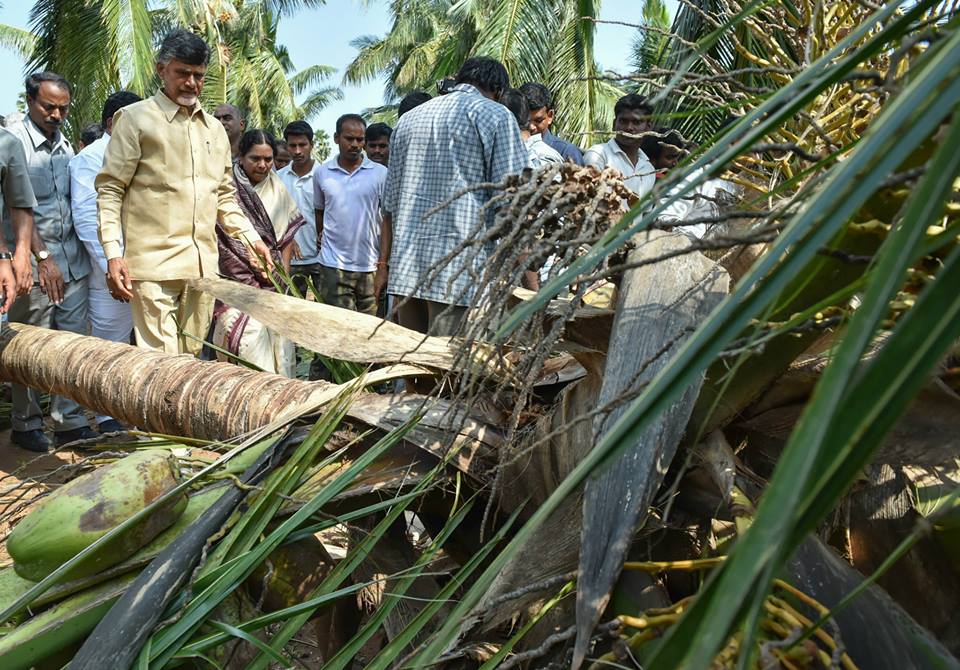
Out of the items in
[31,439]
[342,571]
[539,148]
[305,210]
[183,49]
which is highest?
[183,49]

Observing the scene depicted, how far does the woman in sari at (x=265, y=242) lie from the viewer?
448 cm

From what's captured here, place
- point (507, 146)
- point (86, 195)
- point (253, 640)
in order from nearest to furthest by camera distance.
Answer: point (253, 640) < point (507, 146) < point (86, 195)

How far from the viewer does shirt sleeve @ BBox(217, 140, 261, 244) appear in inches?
186

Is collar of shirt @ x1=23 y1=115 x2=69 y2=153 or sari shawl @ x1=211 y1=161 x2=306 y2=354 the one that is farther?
collar of shirt @ x1=23 y1=115 x2=69 y2=153

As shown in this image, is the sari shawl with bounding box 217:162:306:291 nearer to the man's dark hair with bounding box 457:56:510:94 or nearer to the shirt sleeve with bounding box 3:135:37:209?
the shirt sleeve with bounding box 3:135:37:209

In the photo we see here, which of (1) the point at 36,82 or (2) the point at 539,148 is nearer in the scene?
(1) the point at 36,82

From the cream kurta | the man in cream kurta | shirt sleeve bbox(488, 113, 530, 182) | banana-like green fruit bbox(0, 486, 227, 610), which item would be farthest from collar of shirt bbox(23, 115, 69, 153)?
banana-like green fruit bbox(0, 486, 227, 610)

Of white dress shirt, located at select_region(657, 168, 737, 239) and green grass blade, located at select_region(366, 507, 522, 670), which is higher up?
white dress shirt, located at select_region(657, 168, 737, 239)

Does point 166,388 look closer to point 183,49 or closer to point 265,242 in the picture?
point 183,49

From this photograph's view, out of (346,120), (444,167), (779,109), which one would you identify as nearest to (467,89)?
(444,167)

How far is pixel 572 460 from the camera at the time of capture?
132cm

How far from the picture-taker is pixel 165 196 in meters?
4.43

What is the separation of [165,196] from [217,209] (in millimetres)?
334

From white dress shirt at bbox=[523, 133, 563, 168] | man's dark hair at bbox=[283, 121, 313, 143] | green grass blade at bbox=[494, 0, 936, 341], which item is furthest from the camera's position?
man's dark hair at bbox=[283, 121, 313, 143]
